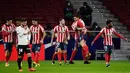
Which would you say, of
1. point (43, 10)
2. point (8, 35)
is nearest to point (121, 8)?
point (43, 10)

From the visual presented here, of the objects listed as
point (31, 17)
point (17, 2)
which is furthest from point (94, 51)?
point (17, 2)

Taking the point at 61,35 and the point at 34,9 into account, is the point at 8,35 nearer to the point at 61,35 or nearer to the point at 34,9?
the point at 61,35

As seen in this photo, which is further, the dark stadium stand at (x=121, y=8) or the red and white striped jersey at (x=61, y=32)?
the dark stadium stand at (x=121, y=8)

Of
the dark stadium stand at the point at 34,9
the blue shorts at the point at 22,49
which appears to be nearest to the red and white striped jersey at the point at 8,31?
the blue shorts at the point at 22,49

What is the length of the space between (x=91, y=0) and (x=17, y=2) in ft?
20.2

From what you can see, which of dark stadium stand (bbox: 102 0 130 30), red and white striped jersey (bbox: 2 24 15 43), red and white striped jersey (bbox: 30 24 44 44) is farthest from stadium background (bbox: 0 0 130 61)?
red and white striped jersey (bbox: 30 24 44 44)

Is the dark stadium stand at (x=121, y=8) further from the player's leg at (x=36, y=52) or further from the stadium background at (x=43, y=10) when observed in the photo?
the player's leg at (x=36, y=52)

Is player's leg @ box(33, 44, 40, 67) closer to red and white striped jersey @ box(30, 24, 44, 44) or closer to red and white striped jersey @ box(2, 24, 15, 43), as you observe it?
red and white striped jersey @ box(30, 24, 44, 44)

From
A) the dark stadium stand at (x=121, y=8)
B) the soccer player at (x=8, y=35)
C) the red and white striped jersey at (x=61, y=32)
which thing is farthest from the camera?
the dark stadium stand at (x=121, y=8)

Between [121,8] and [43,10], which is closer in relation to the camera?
[43,10]

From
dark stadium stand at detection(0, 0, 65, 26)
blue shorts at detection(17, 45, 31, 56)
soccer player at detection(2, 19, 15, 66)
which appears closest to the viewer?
blue shorts at detection(17, 45, 31, 56)

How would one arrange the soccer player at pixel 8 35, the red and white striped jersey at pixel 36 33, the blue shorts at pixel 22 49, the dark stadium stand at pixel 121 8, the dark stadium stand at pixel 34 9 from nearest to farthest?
the blue shorts at pixel 22 49, the red and white striped jersey at pixel 36 33, the soccer player at pixel 8 35, the dark stadium stand at pixel 34 9, the dark stadium stand at pixel 121 8

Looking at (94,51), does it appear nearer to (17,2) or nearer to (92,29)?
(92,29)

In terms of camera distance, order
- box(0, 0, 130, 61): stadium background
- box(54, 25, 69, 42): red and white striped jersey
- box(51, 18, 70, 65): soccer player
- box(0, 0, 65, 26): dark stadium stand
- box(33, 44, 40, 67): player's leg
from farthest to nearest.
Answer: box(0, 0, 65, 26): dark stadium stand < box(0, 0, 130, 61): stadium background < box(54, 25, 69, 42): red and white striped jersey < box(51, 18, 70, 65): soccer player < box(33, 44, 40, 67): player's leg
